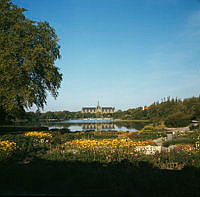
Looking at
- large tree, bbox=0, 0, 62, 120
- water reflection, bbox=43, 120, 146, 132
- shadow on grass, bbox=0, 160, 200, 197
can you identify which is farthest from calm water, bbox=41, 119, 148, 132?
shadow on grass, bbox=0, 160, 200, 197

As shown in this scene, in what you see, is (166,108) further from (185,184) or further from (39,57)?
(185,184)

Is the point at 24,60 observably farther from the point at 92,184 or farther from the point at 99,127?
the point at 99,127

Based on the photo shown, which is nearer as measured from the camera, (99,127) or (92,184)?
(92,184)

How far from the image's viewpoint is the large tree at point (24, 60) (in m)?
15.1

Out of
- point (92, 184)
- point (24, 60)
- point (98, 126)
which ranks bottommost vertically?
point (98, 126)

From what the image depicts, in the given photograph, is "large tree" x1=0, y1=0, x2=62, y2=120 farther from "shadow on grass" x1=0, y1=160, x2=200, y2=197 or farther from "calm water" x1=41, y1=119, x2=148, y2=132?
"calm water" x1=41, y1=119, x2=148, y2=132

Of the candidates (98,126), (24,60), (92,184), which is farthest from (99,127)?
(92,184)

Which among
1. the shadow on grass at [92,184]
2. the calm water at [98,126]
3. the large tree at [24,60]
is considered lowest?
the calm water at [98,126]

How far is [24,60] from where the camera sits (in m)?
16.9

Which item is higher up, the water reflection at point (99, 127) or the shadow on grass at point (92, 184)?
the shadow on grass at point (92, 184)

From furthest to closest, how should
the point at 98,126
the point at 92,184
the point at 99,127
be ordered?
1. the point at 98,126
2. the point at 99,127
3. the point at 92,184

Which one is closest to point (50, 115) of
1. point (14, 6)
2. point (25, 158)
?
point (14, 6)

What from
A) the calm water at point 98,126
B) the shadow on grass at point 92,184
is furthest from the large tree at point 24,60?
the calm water at point 98,126

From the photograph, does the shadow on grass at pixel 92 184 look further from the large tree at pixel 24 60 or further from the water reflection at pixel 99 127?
the water reflection at pixel 99 127
